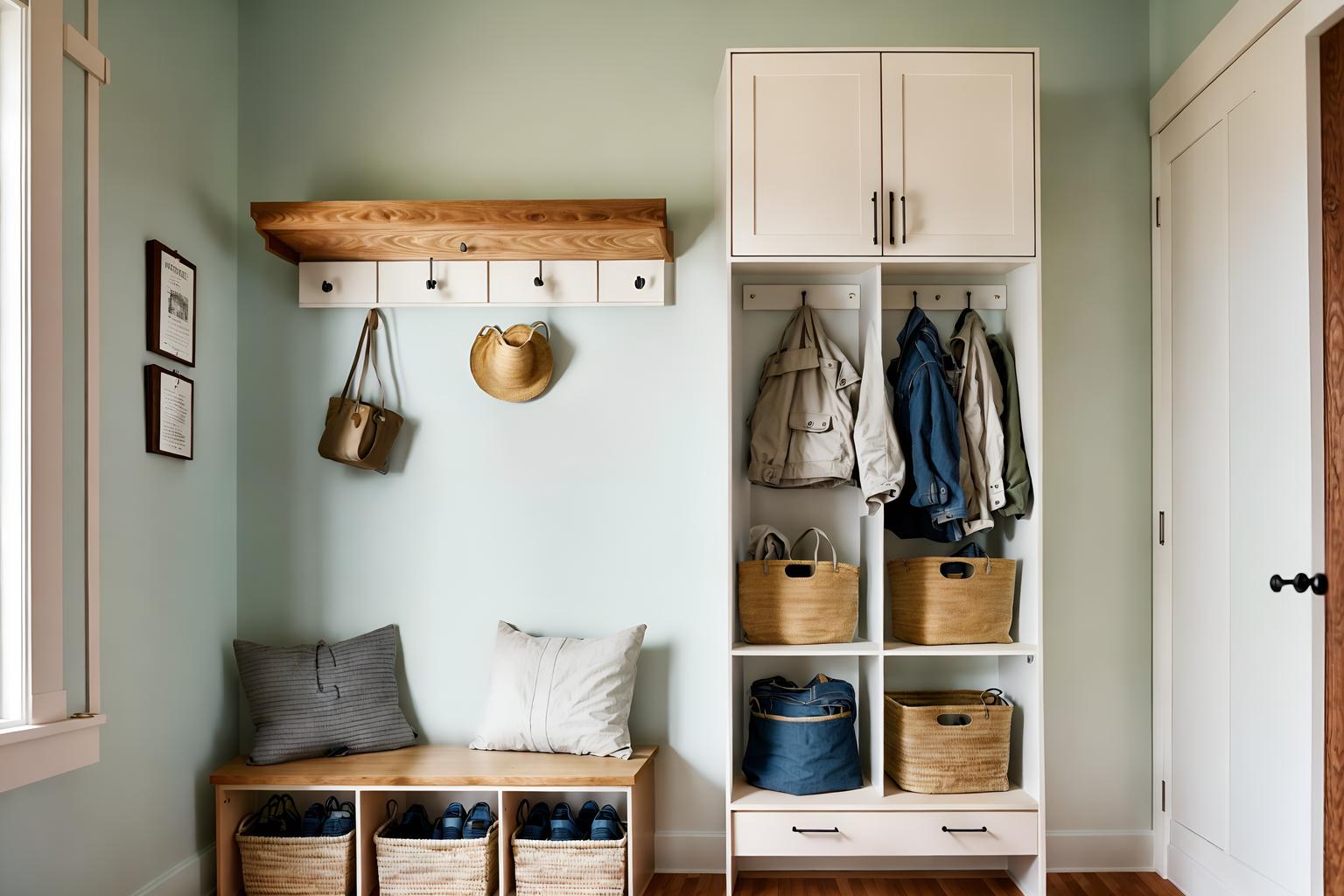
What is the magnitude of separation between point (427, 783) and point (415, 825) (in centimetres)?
24

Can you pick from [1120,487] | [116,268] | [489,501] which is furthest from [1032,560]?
[116,268]

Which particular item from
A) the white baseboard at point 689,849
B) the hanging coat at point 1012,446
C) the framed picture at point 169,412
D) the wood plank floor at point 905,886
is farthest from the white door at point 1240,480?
the framed picture at point 169,412

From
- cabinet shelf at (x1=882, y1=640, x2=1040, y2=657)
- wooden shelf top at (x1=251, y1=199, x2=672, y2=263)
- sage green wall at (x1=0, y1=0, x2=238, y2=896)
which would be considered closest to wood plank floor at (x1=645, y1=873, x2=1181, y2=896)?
cabinet shelf at (x1=882, y1=640, x2=1040, y2=657)

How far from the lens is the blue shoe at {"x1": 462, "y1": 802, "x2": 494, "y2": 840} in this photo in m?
A: 2.95

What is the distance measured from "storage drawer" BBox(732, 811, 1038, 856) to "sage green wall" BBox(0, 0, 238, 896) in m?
1.54

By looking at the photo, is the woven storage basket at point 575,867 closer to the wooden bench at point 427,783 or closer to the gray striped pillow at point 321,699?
the wooden bench at point 427,783

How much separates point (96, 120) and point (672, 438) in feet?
5.63

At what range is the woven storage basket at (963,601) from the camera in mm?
2943

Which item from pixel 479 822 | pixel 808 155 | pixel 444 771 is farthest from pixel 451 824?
pixel 808 155

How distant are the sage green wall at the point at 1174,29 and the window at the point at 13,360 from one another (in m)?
2.89

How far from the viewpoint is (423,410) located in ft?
10.6

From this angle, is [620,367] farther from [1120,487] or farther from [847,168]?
[1120,487]

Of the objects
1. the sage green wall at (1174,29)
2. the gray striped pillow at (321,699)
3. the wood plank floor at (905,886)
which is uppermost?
the sage green wall at (1174,29)

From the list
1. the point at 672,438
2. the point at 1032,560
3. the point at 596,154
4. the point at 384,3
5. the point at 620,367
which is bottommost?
the point at 1032,560
